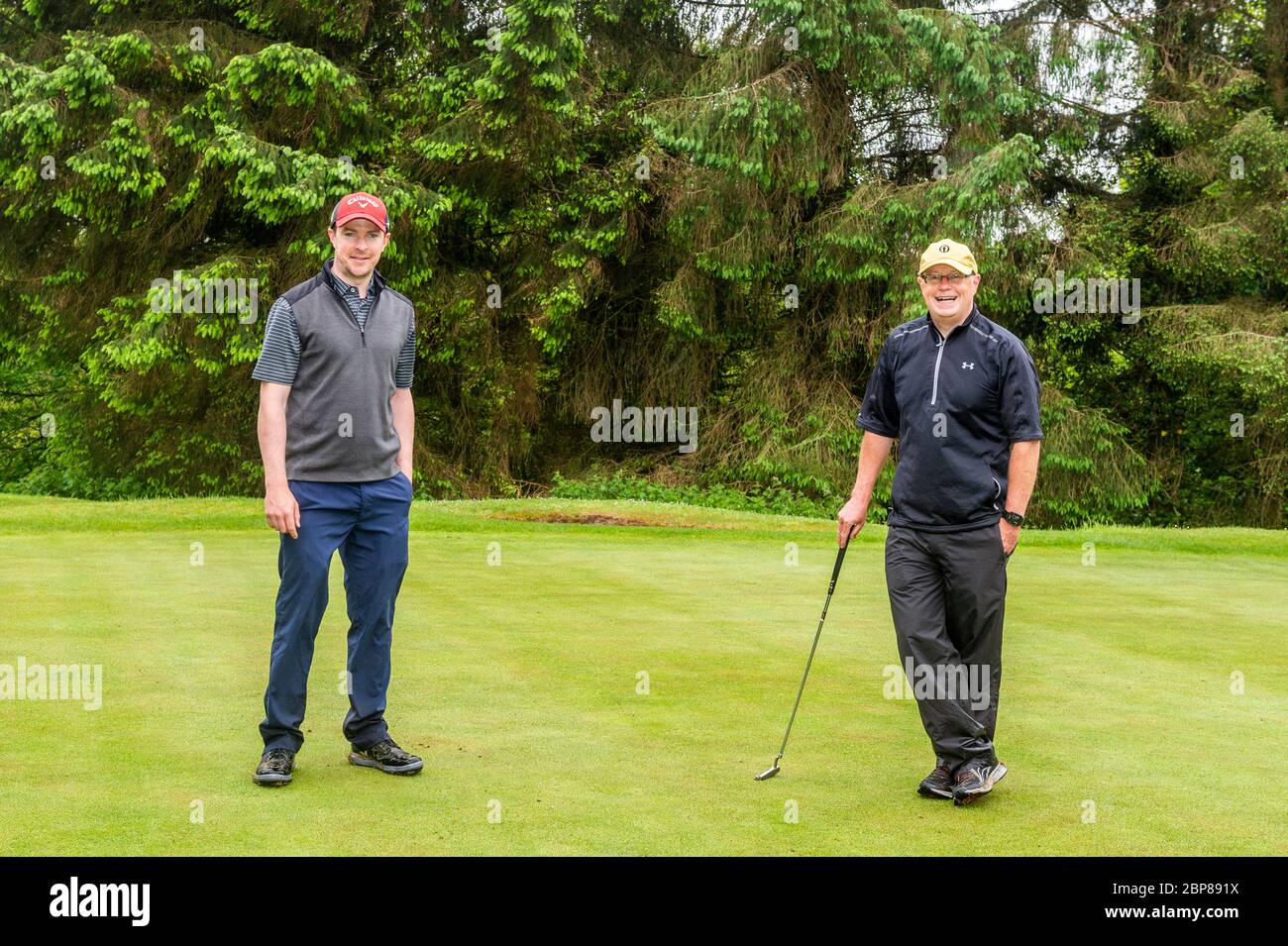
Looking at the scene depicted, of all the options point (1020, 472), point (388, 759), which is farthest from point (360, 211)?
point (1020, 472)

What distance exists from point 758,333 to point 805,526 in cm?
1002

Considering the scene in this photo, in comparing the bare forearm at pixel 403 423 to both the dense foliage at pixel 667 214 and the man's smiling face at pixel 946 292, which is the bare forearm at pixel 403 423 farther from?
the dense foliage at pixel 667 214

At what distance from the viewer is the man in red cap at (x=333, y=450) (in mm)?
5195

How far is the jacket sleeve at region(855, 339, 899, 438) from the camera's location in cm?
555

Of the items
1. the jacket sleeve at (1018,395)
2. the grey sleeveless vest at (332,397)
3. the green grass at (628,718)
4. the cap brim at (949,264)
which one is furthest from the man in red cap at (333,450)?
the jacket sleeve at (1018,395)

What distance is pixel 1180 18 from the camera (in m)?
27.5

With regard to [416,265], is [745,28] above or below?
above

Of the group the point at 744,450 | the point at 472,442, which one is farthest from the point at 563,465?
the point at 744,450

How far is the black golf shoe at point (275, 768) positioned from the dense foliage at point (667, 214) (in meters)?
18.0

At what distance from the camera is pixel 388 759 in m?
5.22

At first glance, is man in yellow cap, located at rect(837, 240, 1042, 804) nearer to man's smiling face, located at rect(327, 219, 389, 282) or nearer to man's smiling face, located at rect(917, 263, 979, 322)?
man's smiling face, located at rect(917, 263, 979, 322)

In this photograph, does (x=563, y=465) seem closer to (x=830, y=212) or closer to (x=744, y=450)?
(x=744, y=450)

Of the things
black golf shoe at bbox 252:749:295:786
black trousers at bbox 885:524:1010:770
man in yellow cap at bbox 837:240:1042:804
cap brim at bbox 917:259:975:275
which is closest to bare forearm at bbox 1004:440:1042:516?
man in yellow cap at bbox 837:240:1042:804

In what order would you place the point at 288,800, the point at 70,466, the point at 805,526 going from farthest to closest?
the point at 70,466 → the point at 805,526 → the point at 288,800
